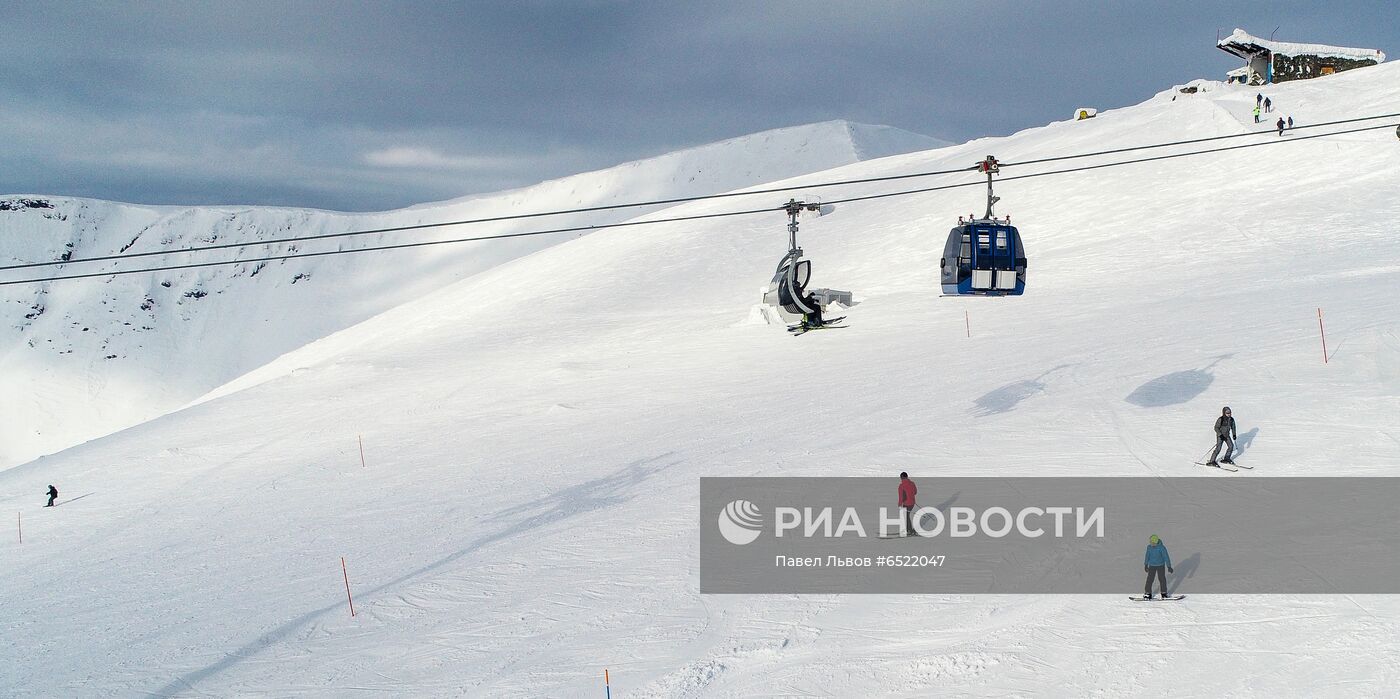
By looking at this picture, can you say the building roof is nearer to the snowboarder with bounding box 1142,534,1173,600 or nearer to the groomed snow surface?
the groomed snow surface

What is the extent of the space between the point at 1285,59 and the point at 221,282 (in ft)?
561

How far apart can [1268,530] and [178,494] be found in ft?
85.2

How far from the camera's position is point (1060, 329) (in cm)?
2827

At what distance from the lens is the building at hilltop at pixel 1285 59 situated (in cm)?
6322

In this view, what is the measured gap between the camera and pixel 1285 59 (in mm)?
64875

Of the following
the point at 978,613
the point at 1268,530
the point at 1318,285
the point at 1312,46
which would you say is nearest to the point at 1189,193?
the point at 1318,285

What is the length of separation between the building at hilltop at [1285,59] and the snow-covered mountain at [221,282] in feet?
281

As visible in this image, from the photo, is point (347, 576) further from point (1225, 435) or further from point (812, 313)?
point (1225, 435)

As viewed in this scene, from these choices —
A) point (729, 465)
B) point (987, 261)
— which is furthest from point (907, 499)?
point (987, 261)

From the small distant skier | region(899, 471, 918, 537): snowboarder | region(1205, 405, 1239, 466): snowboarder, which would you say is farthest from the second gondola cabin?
region(899, 471, 918, 537): snowboarder

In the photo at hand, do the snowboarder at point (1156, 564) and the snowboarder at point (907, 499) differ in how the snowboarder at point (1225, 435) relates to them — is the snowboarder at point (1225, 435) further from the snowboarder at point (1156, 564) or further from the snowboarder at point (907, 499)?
the snowboarder at point (907, 499)

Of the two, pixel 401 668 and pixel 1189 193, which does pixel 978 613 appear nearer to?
pixel 401 668

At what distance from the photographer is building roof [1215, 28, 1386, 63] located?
6319 centimetres

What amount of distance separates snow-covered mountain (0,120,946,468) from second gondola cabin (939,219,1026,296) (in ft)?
385
